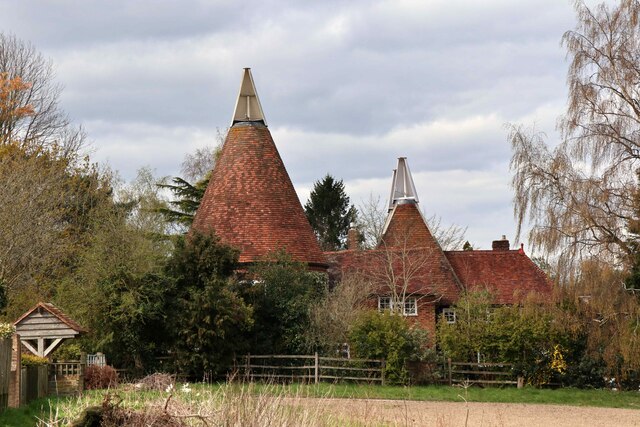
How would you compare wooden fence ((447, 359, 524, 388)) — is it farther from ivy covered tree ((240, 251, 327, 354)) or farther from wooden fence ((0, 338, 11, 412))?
wooden fence ((0, 338, 11, 412))

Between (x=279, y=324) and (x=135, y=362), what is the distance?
17.8 ft

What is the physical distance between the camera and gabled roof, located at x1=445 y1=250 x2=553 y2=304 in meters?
44.7

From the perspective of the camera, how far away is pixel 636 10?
1145 inches

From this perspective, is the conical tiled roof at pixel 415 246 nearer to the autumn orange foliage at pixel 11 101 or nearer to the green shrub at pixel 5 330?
the autumn orange foliage at pixel 11 101

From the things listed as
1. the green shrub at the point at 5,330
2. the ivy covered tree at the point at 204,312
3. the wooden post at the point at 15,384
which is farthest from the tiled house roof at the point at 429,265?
the green shrub at the point at 5,330

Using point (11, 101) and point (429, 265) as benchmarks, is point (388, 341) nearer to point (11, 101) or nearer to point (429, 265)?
point (429, 265)

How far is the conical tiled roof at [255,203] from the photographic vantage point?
4016 centimetres

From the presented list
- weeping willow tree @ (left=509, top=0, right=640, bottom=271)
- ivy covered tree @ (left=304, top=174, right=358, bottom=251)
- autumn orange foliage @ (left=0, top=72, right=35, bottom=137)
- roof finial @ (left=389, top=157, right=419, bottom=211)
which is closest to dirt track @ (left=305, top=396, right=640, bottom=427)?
weeping willow tree @ (left=509, top=0, right=640, bottom=271)

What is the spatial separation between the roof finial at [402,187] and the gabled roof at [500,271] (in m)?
3.85

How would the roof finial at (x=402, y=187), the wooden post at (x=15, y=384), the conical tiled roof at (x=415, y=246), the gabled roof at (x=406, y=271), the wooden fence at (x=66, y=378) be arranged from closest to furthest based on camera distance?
the wooden post at (x=15, y=384)
the wooden fence at (x=66, y=378)
the gabled roof at (x=406, y=271)
the conical tiled roof at (x=415, y=246)
the roof finial at (x=402, y=187)

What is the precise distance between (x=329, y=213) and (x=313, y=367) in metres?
34.6

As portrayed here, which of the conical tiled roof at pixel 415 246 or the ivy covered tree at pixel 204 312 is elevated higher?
the conical tiled roof at pixel 415 246

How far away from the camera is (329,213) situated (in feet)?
220

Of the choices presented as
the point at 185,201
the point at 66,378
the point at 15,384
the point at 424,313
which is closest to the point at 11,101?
the point at 185,201
